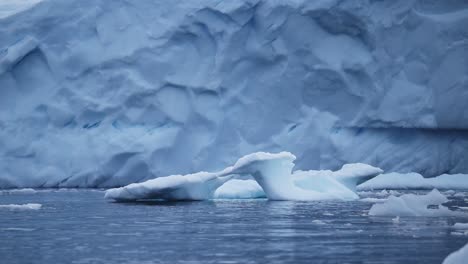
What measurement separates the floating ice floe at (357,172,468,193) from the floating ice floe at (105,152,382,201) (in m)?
3.55

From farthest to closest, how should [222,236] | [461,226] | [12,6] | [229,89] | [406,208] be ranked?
[12,6], [229,89], [406,208], [461,226], [222,236]

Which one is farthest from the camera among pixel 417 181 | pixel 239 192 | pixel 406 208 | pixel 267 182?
pixel 417 181

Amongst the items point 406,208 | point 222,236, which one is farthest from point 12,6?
point 222,236

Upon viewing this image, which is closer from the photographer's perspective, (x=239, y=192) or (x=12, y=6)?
(x=239, y=192)

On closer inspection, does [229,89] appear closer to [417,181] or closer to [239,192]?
[239,192]

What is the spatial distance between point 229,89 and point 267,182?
19.8ft

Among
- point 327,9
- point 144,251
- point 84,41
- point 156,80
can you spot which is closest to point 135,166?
point 156,80

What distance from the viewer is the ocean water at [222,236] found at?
613 centimetres

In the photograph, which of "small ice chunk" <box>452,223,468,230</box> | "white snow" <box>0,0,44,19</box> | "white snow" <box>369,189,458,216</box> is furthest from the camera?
"white snow" <box>0,0,44,19</box>

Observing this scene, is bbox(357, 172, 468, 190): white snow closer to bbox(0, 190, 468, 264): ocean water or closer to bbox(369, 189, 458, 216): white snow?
bbox(0, 190, 468, 264): ocean water

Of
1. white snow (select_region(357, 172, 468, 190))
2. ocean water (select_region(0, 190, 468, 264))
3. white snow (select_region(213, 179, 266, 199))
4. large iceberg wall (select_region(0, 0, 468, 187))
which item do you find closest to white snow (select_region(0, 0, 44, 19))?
large iceberg wall (select_region(0, 0, 468, 187))

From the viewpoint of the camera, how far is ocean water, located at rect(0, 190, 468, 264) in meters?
6.13

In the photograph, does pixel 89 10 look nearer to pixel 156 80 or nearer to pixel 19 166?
pixel 156 80

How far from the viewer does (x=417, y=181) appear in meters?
17.9
